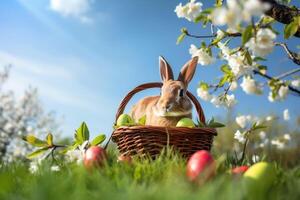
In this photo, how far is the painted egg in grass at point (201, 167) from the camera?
80.0 inches

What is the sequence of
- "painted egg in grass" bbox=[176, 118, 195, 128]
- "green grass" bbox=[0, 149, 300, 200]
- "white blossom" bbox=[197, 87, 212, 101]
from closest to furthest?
"green grass" bbox=[0, 149, 300, 200] → "white blossom" bbox=[197, 87, 212, 101] → "painted egg in grass" bbox=[176, 118, 195, 128]

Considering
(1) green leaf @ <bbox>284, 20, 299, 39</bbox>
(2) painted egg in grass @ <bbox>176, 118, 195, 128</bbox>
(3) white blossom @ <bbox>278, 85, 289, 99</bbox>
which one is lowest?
(2) painted egg in grass @ <bbox>176, 118, 195, 128</bbox>

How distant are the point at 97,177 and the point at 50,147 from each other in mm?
1531

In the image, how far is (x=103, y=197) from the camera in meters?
1.47

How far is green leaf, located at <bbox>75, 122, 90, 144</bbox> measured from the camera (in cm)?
338

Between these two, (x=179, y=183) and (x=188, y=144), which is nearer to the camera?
(x=179, y=183)

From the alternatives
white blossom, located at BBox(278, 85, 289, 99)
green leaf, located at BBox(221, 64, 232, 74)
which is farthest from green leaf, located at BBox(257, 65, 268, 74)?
green leaf, located at BBox(221, 64, 232, 74)

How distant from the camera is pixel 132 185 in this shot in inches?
70.3

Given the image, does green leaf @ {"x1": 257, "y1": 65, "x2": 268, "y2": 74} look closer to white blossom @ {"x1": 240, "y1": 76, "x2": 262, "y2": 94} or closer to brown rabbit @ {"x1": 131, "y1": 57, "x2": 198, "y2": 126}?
white blossom @ {"x1": 240, "y1": 76, "x2": 262, "y2": 94}

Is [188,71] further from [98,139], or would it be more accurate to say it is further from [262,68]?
[262,68]

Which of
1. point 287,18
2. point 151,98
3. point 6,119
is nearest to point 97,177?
point 287,18

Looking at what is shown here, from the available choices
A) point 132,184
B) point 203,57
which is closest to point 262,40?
point 203,57

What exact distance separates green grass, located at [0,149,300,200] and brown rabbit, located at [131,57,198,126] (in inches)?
35.9

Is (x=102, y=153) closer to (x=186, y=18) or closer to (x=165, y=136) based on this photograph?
(x=165, y=136)
